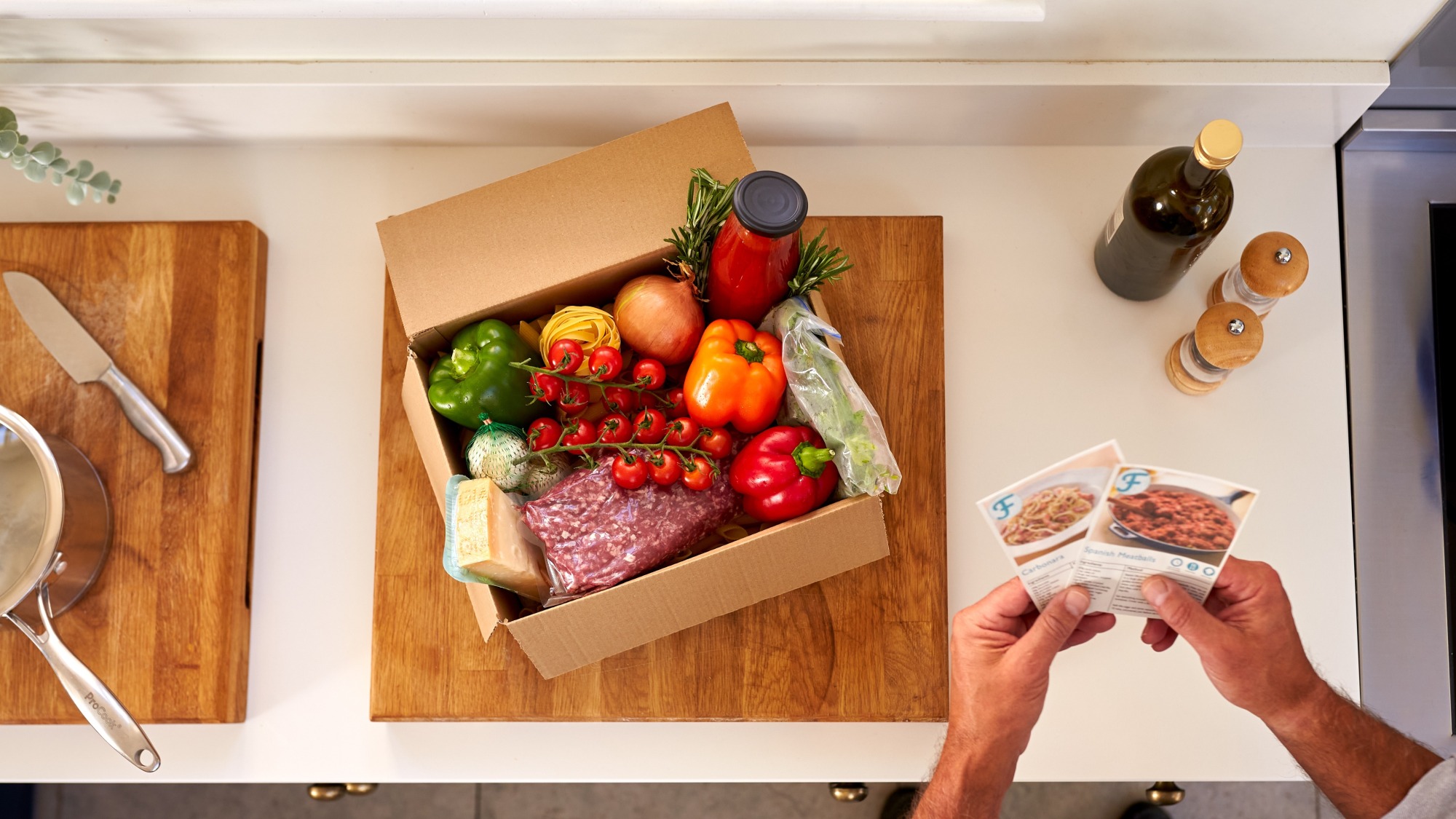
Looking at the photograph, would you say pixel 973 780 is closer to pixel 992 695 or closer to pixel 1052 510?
pixel 992 695

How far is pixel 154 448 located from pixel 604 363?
542 mm

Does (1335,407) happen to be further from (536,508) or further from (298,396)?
(298,396)

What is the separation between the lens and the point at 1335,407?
1.03m

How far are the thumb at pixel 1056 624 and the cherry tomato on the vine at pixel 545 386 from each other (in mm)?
495

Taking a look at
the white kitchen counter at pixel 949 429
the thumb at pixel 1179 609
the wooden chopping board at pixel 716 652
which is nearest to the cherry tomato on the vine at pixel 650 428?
the wooden chopping board at pixel 716 652

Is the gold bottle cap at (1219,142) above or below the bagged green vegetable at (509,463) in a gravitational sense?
above

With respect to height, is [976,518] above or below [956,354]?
below

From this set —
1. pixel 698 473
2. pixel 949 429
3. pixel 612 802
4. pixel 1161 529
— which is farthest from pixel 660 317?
pixel 612 802

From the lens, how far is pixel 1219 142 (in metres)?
0.71

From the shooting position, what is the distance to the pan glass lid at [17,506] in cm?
88

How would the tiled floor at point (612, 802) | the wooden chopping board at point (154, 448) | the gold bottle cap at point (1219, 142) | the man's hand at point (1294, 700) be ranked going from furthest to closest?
the tiled floor at point (612, 802)
the wooden chopping board at point (154, 448)
the man's hand at point (1294, 700)
the gold bottle cap at point (1219, 142)

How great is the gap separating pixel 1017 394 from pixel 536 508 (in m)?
0.56

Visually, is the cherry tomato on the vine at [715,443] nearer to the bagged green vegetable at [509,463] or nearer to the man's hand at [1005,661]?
the bagged green vegetable at [509,463]

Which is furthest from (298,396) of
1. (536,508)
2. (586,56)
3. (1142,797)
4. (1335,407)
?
(1142,797)
